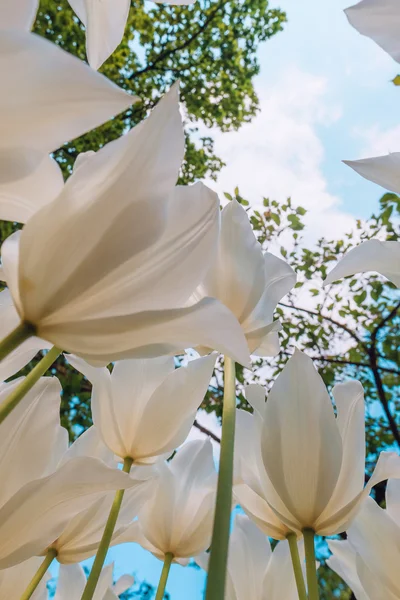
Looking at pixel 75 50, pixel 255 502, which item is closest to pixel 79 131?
pixel 255 502

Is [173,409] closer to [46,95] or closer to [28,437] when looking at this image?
[28,437]

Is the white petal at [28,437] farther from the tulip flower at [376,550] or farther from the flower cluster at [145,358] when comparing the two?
the tulip flower at [376,550]

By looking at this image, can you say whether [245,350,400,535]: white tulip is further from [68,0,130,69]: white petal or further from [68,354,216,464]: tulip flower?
[68,0,130,69]: white petal

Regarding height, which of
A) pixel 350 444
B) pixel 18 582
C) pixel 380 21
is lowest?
pixel 18 582

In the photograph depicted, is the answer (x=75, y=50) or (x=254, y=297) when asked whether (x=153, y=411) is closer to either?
(x=254, y=297)

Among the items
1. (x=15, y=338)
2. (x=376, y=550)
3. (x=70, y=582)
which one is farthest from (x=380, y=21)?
(x=70, y=582)

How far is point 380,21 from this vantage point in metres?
0.28

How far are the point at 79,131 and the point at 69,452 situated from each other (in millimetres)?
276

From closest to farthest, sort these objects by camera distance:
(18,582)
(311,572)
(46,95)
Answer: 1. (46,95)
2. (311,572)
3. (18,582)

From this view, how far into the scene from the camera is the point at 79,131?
20 centimetres

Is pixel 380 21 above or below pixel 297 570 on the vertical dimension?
above

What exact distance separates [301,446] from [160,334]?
0.54 feet

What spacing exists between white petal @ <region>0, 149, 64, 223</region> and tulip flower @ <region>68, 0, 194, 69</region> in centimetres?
12

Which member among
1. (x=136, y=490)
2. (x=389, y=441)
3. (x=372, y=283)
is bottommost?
(x=136, y=490)
